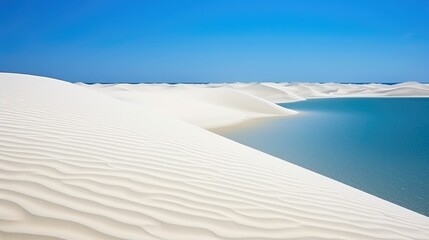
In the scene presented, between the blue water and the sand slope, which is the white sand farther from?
the sand slope

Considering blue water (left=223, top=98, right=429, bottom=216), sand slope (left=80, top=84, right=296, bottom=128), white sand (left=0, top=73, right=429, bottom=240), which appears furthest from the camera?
sand slope (left=80, top=84, right=296, bottom=128)

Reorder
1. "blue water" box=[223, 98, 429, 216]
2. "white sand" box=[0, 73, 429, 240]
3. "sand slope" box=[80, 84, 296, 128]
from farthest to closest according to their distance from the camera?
"sand slope" box=[80, 84, 296, 128] → "blue water" box=[223, 98, 429, 216] → "white sand" box=[0, 73, 429, 240]

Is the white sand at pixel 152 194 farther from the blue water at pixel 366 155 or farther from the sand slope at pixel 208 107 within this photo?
the sand slope at pixel 208 107

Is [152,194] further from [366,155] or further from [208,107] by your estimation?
[208,107]

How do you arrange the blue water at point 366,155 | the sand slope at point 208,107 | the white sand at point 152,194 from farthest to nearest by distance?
1. the sand slope at point 208,107
2. the blue water at point 366,155
3. the white sand at point 152,194

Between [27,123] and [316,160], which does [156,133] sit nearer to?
[27,123]

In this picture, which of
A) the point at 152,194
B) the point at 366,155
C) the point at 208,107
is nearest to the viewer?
the point at 152,194

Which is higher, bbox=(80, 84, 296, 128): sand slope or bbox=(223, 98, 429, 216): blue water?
bbox=(80, 84, 296, 128): sand slope

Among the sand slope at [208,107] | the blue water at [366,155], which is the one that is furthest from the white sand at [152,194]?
the sand slope at [208,107]

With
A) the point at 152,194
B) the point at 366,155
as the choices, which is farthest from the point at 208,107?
the point at 152,194

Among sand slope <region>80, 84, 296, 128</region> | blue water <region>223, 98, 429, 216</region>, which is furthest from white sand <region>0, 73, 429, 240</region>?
sand slope <region>80, 84, 296, 128</region>

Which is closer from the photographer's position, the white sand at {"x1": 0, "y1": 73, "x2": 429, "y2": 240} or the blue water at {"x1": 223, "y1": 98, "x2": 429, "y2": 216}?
the white sand at {"x1": 0, "y1": 73, "x2": 429, "y2": 240}

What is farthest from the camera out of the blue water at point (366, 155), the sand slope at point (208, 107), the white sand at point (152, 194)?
the sand slope at point (208, 107)

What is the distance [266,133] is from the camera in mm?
15031
